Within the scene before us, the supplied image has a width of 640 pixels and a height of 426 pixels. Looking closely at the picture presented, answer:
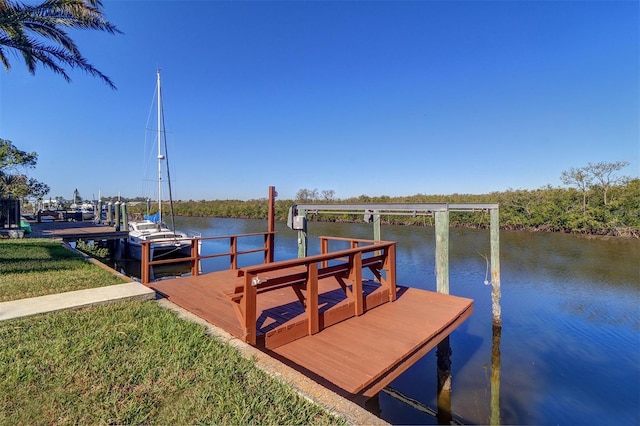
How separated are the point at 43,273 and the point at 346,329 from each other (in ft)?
19.7

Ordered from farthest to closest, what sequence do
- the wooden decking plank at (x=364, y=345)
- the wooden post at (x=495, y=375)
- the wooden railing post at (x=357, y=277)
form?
the wooden post at (x=495, y=375) → the wooden railing post at (x=357, y=277) → the wooden decking plank at (x=364, y=345)

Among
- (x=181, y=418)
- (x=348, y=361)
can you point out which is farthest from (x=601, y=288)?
(x=181, y=418)

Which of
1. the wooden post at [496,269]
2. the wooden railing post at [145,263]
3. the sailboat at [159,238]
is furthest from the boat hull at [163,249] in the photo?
the wooden post at [496,269]

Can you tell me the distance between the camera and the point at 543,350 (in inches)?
275

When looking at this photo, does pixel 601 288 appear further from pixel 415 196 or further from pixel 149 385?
pixel 415 196

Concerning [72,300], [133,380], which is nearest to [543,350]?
[133,380]

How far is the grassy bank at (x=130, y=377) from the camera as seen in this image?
216cm

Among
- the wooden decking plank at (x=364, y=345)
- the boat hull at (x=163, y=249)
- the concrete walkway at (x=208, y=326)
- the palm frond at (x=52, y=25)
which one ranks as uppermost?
the palm frond at (x=52, y=25)

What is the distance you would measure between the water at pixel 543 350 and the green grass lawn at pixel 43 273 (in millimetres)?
5222

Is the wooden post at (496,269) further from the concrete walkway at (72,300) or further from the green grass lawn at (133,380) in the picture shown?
the concrete walkway at (72,300)

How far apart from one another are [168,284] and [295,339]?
3391 millimetres

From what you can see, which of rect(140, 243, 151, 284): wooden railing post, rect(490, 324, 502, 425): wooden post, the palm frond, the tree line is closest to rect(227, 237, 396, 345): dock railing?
rect(490, 324, 502, 425): wooden post

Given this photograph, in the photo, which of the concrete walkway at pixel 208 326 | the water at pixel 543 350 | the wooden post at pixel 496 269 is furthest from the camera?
the wooden post at pixel 496 269

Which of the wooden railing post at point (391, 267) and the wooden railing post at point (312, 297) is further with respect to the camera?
the wooden railing post at point (391, 267)
